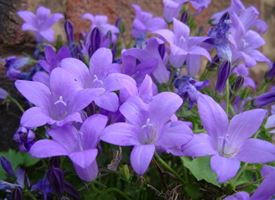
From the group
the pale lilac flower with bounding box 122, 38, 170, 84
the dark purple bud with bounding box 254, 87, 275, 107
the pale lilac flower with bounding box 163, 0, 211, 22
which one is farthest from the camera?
the pale lilac flower with bounding box 163, 0, 211, 22

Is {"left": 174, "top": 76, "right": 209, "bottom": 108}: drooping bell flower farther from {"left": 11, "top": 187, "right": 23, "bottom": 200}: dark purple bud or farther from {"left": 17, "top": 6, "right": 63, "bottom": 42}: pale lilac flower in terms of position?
{"left": 17, "top": 6, "right": 63, "bottom": 42}: pale lilac flower

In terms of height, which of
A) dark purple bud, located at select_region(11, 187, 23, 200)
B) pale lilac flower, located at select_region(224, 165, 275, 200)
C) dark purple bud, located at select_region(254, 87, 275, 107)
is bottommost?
dark purple bud, located at select_region(11, 187, 23, 200)

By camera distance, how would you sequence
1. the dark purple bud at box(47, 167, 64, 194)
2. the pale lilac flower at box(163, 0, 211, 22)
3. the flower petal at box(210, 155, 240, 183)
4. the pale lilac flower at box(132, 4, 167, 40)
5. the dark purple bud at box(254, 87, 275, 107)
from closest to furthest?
1. the flower petal at box(210, 155, 240, 183)
2. the dark purple bud at box(47, 167, 64, 194)
3. the dark purple bud at box(254, 87, 275, 107)
4. the pale lilac flower at box(163, 0, 211, 22)
5. the pale lilac flower at box(132, 4, 167, 40)

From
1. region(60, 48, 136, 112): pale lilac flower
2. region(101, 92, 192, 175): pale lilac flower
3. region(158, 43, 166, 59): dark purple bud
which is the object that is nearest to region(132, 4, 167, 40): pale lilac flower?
region(158, 43, 166, 59): dark purple bud

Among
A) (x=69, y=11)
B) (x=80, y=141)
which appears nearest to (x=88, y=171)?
(x=80, y=141)

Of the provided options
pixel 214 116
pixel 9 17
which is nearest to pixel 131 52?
pixel 214 116

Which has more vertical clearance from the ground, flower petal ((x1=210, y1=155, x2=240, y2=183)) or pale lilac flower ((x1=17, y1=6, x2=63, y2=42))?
flower petal ((x1=210, y1=155, x2=240, y2=183))

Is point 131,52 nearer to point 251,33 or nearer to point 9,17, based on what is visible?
point 251,33

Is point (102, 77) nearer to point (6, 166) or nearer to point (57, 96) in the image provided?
point (57, 96)
